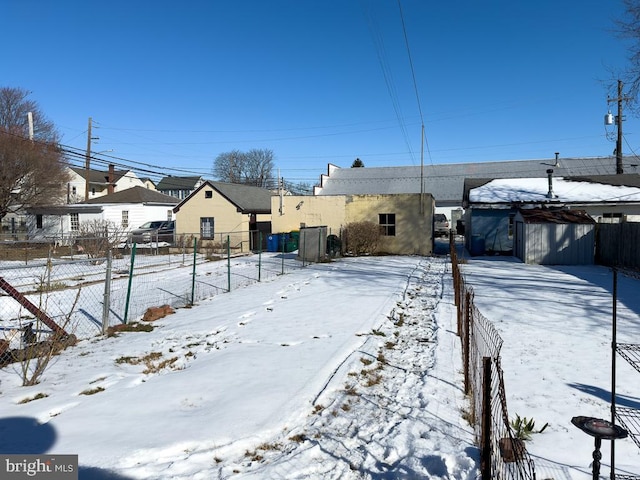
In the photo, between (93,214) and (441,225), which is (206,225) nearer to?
(93,214)

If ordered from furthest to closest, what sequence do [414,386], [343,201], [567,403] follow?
[343,201]
[414,386]
[567,403]

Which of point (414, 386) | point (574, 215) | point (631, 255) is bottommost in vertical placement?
point (414, 386)

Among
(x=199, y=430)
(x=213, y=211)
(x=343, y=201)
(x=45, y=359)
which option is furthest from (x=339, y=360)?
(x=213, y=211)

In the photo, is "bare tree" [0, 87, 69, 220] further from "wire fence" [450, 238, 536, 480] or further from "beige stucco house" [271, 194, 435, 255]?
"wire fence" [450, 238, 536, 480]

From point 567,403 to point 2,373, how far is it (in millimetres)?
7360

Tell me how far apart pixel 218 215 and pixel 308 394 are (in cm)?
2671

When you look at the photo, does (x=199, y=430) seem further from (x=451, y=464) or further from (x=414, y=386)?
(x=414, y=386)

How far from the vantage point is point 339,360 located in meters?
6.79

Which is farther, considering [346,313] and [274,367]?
[346,313]

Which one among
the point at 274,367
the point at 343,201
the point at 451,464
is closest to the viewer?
the point at 451,464

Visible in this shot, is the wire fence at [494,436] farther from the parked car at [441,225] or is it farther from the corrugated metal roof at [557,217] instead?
the parked car at [441,225]

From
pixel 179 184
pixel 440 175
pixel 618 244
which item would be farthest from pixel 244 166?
pixel 618 244

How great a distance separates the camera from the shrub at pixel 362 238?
2538 cm

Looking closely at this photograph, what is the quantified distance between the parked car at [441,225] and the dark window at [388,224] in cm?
1264
